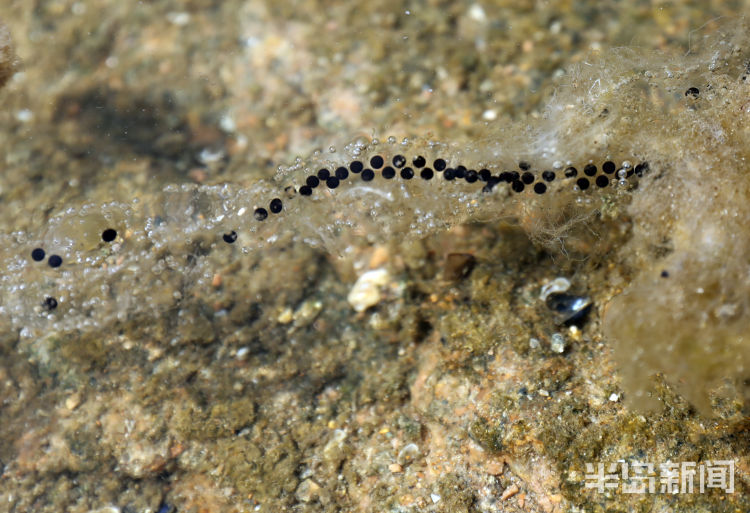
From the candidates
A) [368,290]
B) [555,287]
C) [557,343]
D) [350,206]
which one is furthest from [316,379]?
[555,287]

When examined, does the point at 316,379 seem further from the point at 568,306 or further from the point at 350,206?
the point at 568,306

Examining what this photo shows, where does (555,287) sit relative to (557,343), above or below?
above

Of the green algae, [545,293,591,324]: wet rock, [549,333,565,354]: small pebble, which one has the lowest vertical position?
the green algae

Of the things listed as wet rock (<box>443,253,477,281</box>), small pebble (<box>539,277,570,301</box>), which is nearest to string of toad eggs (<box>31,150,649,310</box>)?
wet rock (<box>443,253,477,281</box>)

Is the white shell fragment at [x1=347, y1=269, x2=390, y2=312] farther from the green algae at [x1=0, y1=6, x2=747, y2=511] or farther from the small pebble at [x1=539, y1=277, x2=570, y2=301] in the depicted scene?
the small pebble at [x1=539, y1=277, x2=570, y2=301]

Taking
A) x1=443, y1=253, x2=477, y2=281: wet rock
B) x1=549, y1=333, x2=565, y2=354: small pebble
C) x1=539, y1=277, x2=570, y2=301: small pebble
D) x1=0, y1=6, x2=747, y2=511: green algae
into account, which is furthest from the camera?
x1=443, y1=253, x2=477, y2=281: wet rock

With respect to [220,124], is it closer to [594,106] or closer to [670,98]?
[594,106]

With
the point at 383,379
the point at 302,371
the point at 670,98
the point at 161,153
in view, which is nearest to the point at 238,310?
the point at 302,371

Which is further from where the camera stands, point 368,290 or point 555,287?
point 368,290
